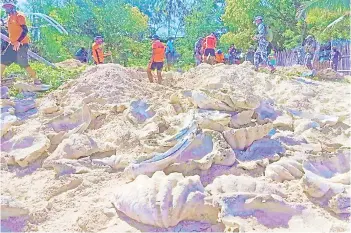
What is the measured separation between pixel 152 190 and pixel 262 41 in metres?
6.39

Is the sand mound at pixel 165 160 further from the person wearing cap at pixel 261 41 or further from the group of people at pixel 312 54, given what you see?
the group of people at pixel 312 54

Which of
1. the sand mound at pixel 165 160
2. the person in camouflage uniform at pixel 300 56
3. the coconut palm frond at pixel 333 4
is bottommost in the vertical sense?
the person in camouflage uniform at pixel 300 56

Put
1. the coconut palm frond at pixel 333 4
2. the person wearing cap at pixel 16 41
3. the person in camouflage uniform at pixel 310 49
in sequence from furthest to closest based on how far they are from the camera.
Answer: the person in camouflage uniform at pixel 310 49, the coconut palm frond at pixel 333 4, the person wearing cap at pixel 16 41

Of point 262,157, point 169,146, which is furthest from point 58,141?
point 262,157

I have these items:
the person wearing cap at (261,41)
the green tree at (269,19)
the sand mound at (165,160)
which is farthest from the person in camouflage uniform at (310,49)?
the sand mound at (165,160)

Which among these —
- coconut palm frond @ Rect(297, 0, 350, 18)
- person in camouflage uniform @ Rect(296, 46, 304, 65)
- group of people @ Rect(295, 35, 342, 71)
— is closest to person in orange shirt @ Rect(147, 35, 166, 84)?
coconut palm frond @ Rect(297, 0, 350, 18)

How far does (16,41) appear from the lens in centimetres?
587

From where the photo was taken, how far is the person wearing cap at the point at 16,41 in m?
5.84

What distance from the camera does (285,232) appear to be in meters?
2.32

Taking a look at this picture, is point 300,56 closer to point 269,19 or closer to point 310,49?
point 310,49

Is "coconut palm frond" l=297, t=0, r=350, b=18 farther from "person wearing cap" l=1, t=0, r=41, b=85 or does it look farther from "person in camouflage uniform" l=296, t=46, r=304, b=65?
"person wearing cap" l=1, t=0, r=41, b=85

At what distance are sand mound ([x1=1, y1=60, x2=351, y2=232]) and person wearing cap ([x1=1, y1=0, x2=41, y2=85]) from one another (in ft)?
3.52

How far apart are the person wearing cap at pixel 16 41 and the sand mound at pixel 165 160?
1073 mm

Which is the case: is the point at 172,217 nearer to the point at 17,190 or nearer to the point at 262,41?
the point at 17,190
